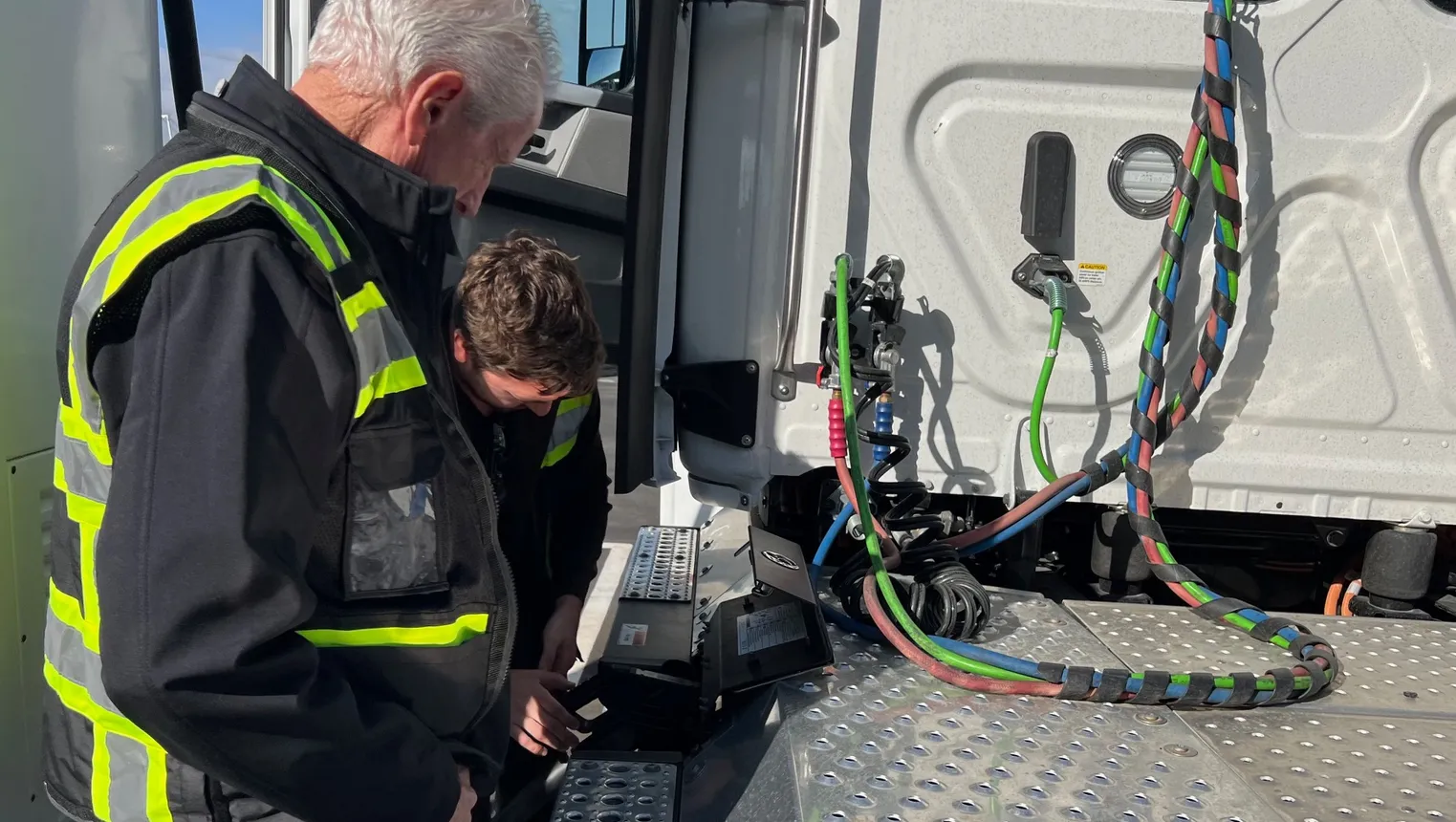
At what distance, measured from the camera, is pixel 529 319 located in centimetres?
179

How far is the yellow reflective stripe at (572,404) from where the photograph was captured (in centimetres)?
216

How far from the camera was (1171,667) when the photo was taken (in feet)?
5.88

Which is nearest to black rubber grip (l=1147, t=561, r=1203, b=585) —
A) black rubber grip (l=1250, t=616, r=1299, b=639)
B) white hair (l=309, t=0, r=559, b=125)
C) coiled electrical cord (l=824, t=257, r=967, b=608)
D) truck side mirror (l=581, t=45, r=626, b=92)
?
black rubber grip (l=1250, t=616, r=1299, b=639)

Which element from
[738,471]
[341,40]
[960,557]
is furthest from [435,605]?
[960,557]

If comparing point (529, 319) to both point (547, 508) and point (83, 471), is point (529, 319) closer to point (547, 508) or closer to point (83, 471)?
point (547, 508)

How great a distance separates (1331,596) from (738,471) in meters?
1.50

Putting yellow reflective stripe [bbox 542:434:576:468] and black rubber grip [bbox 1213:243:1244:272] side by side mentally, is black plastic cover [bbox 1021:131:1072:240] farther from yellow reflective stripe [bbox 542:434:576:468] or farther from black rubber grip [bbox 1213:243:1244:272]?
yellow reflective stripe [bbox 542:434:576:468]

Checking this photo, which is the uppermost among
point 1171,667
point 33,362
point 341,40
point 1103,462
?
point 341,40

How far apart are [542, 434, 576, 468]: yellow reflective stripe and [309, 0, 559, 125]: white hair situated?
1095mm

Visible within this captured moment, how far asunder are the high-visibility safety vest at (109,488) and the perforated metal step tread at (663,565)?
1053mm

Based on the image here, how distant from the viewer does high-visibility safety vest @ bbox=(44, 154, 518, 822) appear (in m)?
1.03

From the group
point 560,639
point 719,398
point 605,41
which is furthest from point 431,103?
point 605,41

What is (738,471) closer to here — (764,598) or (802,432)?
(802,432)

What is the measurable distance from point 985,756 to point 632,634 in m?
0.86
